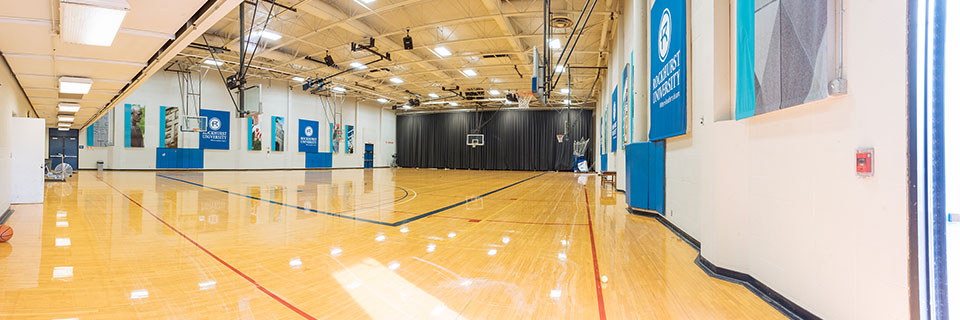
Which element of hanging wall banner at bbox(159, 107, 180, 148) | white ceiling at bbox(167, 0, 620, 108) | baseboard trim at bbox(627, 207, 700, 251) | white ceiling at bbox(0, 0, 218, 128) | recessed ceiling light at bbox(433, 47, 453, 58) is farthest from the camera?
hanging wall banner at bbox(159, 107, 180, 148)

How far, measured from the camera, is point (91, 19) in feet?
8.73

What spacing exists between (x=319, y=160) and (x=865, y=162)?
21.6m

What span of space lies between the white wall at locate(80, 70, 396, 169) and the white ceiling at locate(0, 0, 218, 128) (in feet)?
35.5

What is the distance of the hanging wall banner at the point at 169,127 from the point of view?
15.0 metres

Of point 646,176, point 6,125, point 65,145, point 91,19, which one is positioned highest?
point 91,19

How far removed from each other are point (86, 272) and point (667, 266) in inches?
162

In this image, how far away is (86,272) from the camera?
7.85 feet

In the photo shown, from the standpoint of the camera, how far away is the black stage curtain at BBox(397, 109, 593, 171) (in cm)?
2289

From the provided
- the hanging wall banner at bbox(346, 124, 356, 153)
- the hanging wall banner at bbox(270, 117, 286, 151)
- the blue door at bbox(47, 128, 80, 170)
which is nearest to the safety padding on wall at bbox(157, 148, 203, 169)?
the blue door at bbox(47, 128, 80, 170)

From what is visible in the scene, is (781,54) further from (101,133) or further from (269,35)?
(101,133)

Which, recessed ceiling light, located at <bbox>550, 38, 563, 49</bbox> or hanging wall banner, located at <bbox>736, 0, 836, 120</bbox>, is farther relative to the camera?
recessed ceiling light, located at <bbox>550, 38, 563, 49</bbox>

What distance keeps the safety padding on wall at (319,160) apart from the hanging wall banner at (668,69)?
62.1 ft

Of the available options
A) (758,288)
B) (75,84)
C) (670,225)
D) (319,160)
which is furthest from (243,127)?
(758,288)

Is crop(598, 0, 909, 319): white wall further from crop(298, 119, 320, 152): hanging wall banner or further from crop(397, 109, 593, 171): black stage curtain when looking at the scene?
crop(298, 119, 320, 152): hanging wall banner
